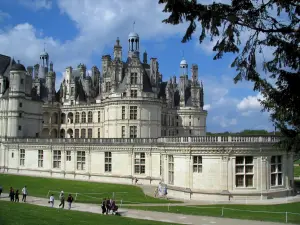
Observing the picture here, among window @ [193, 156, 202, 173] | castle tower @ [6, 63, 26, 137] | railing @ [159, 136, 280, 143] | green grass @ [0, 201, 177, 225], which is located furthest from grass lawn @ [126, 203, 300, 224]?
castle tower @ [6, 63, 26, 137]

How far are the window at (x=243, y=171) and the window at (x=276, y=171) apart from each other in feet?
7.11

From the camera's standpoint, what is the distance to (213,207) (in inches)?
1014

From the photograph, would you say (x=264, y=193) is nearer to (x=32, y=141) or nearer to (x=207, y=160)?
(x=207, y=160)

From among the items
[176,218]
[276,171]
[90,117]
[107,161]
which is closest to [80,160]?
[107,161]

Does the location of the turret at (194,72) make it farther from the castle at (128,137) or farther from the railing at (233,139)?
the railing at (233,139)

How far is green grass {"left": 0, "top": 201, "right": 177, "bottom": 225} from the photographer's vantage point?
727 inches

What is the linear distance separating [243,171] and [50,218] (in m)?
15.8

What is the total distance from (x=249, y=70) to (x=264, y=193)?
20.3 m

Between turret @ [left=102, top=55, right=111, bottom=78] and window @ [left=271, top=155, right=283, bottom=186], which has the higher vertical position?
turret @ [left=102, top=55, right=111, bottom=78]

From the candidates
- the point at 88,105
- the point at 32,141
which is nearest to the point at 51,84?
the point at 88,105

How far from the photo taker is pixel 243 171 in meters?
29.2

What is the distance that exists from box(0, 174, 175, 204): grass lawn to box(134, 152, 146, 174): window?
3.55 m

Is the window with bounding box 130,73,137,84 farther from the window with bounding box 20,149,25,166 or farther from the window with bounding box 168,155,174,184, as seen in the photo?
the window with bounding box 168,155,174,184

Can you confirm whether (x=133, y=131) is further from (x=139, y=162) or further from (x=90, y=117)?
(x=90, y=117)
